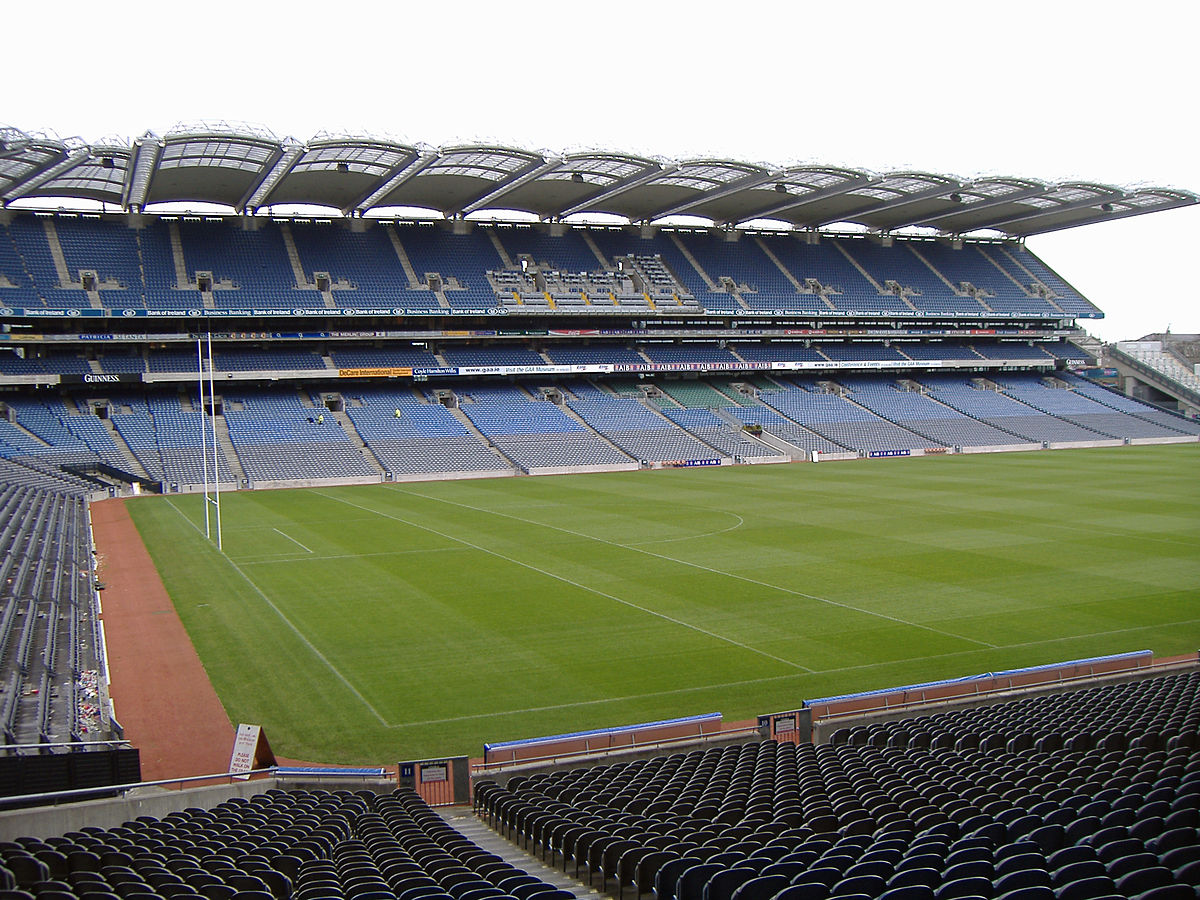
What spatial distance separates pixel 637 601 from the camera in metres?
24.4

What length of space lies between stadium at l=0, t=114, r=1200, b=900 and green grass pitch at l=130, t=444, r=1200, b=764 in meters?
0.18

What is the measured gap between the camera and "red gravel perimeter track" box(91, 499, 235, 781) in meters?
15.3

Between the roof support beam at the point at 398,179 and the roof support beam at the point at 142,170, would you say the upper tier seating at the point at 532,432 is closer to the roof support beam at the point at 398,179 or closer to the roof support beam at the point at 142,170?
the roof support beam at the point at 398,179

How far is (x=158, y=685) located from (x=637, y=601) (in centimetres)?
1150

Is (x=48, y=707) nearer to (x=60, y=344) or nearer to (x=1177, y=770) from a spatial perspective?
(x=1177, y=770)

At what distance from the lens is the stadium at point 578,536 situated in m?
8.98

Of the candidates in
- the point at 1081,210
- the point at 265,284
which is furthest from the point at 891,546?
the point at 1081,210

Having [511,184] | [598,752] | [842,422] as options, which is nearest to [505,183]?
[511,184]

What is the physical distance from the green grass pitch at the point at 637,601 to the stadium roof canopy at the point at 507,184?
20465 millimetres

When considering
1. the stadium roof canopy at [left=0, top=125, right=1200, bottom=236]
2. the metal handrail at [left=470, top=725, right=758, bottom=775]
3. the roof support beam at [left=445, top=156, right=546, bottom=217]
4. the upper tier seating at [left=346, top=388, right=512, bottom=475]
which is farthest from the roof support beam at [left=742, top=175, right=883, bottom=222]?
the metal handrail at [left=470, top=725, right=758, bottom=775]

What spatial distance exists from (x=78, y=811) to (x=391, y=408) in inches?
2184

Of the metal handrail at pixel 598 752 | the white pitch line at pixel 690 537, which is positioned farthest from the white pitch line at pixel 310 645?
the white pitch line at pixel 690 537

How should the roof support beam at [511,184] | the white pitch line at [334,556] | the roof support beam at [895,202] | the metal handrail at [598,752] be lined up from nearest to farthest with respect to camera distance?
the metal handrail at [598,752], the white pitch line at [334,556], the roof support beam at [511,184], the roof support beam at [895,202]

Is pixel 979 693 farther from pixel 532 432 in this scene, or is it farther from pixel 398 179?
pixel 398 179
